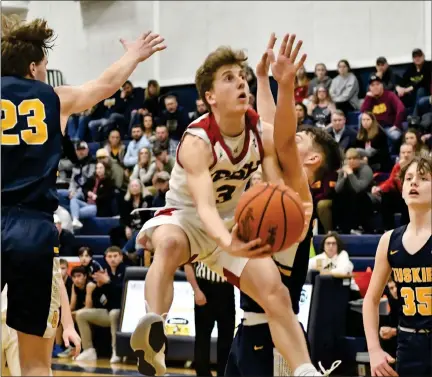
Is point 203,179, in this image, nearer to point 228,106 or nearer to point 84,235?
point 228,106

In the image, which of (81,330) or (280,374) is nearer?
(280,374)

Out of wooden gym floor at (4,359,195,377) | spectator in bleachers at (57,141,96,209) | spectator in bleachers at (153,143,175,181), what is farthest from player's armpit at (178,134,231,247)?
spectator in bleachers at (57,141,96,209)

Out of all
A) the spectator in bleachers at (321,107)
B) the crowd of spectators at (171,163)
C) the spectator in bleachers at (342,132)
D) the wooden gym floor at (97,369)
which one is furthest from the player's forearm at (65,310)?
the spectator in bleachers at (321,107)

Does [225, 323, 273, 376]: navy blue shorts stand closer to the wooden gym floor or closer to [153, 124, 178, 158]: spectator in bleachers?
the wooden gym floor

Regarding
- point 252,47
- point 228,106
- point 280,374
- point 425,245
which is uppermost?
point 252,47

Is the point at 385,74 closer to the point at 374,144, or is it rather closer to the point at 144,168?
the point at 374,144

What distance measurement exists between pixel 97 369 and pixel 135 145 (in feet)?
16.1

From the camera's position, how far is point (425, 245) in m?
4.60

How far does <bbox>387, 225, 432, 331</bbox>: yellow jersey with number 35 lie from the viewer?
14.6 feet

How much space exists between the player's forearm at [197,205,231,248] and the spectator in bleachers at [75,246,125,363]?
247 inches

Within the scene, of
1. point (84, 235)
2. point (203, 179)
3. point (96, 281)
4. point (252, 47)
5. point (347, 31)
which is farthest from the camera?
point (252, 47)

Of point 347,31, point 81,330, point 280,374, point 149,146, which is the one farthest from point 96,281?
point 347,31

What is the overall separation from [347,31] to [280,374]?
464 inches

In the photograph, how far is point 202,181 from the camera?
4004 mm
